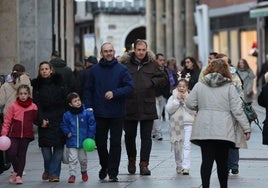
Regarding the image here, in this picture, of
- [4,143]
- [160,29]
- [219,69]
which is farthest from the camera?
[160,29]

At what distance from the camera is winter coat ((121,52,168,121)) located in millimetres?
15859

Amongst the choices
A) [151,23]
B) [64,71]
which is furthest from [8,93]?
[151,23]

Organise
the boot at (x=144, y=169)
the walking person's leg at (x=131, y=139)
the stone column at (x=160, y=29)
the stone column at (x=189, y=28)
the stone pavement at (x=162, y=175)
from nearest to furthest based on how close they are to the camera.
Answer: the stone pavement at (x=162, y=175)
the boot at (x=144, y=169)
the walking person's leg at (x=131, y=139)
the stone column at (x=189, y=28)
the stone column at (x=160, y=29)

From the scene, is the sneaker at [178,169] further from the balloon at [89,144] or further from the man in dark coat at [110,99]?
the balloon at [89,144]

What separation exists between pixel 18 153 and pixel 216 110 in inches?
140

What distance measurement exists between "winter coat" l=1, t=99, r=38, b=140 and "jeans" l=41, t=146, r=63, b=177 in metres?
0.39

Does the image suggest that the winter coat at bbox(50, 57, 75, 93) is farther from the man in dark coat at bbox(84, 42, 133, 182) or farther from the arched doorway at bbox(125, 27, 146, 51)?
the arched doorway at bbox(125, 27, 146, 51)

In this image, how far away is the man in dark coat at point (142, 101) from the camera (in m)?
15.9

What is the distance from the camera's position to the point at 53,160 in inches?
610

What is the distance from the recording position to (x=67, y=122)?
597 inches

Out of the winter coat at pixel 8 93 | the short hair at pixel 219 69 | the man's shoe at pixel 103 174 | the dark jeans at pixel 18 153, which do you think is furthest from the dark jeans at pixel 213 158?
the winter coat at pixel 8 93

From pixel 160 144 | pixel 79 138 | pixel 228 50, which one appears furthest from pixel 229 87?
pixel 228 50

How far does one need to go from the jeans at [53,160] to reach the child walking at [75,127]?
32 cm

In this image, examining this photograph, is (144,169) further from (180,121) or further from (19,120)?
(19,120)
